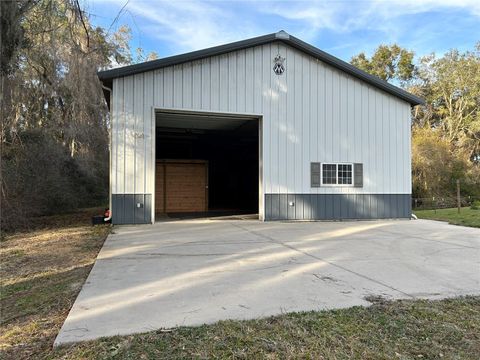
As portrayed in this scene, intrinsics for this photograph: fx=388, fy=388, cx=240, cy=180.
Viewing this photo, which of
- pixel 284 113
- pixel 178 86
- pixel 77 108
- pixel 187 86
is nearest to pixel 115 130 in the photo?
pixel 178 86

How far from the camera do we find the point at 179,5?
6754mm

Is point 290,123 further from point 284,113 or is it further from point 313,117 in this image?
point 313,117

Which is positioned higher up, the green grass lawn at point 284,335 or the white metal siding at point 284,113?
the white metal siding at point 284,113

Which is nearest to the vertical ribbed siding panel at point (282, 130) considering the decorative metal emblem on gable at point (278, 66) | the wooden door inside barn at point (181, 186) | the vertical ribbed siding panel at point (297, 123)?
the decorative metal emblem on gable at point (278, 66)

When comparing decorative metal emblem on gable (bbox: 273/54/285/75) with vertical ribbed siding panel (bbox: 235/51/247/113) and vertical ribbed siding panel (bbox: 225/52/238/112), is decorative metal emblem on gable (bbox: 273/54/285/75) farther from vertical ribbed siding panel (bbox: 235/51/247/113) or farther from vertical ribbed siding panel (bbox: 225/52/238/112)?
vertical ribbed siding panel (bbox: 225/52/238/112)

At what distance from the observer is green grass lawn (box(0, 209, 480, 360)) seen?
280cm

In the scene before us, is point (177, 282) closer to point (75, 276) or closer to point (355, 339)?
point (75, 276)

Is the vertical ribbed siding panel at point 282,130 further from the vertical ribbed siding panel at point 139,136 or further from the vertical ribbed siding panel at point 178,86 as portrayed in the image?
the vertical ribbed siding panel at point 139,136

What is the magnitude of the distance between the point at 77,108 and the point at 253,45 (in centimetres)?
958

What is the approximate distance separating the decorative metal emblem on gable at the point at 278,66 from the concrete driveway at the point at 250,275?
5.31 meters

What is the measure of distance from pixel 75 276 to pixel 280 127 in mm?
8068

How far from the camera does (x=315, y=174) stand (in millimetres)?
12039

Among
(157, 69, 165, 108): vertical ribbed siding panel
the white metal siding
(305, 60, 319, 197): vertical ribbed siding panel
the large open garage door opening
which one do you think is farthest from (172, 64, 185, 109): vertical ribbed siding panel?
(305, 60, 319, 197): vertical ribbed siding panel

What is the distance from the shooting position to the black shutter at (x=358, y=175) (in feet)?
40.7
